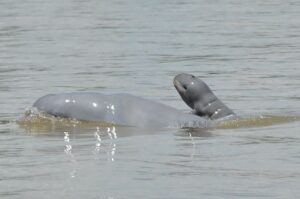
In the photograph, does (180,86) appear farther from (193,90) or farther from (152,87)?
(152,87)

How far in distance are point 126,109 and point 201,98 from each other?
832 mm

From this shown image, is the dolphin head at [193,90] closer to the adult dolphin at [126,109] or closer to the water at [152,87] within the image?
the adult dolphin at [126,109]

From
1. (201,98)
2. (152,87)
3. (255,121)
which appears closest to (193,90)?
(201,98)

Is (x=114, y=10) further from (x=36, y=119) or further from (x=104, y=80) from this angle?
(x=36, y=119)

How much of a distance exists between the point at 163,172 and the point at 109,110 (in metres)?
3.69

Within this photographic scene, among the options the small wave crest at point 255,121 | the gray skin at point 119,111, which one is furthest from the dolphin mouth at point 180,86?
the small wave crest at point 255,121

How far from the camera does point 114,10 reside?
128 ft

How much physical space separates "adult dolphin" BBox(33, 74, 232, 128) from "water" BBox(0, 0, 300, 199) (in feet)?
0.89

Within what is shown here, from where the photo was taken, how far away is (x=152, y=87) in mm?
20172

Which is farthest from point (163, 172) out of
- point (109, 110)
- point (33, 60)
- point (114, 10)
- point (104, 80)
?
point (114, 10)

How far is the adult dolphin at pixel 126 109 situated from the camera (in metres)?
15.8

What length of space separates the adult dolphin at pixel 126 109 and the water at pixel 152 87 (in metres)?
0.27

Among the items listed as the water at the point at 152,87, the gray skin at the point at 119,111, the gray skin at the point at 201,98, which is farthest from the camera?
the gray skin at the point at 201,98

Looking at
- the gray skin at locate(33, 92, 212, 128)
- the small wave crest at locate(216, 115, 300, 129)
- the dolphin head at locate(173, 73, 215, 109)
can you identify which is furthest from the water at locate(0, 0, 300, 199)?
the dolphin head at locate(173, 73, 215, 109)
